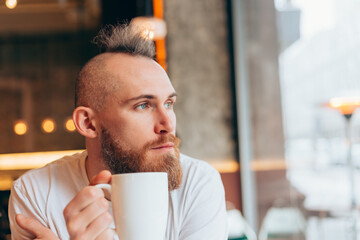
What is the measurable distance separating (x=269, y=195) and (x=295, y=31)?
1.44 m

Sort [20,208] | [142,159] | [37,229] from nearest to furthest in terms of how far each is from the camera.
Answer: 1. [37,229]
2. [142,159]
3. [20,208]

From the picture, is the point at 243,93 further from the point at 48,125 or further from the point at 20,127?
the point at 20,127

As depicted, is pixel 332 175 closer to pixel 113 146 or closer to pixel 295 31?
pixel 295 31

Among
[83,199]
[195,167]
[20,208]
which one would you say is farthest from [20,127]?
[83,199]

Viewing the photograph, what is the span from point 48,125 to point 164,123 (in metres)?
3.80

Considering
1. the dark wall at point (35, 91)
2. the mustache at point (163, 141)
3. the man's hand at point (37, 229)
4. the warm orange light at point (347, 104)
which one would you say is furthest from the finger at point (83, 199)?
the dark wall at point (35, 91)

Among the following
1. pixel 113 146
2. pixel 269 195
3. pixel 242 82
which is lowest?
pixel 269 195

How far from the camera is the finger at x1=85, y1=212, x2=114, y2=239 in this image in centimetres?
71

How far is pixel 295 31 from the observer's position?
3600 millimetres

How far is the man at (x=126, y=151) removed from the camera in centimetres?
95

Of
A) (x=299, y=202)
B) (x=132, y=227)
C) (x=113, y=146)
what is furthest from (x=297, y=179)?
(x=132, y=227)

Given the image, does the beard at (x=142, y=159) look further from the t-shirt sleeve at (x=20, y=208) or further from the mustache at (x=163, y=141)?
the t-shirt sleeve at (x=20, y=208)

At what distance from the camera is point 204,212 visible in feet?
3.31

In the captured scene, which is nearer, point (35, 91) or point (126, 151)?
point (126, 151)
